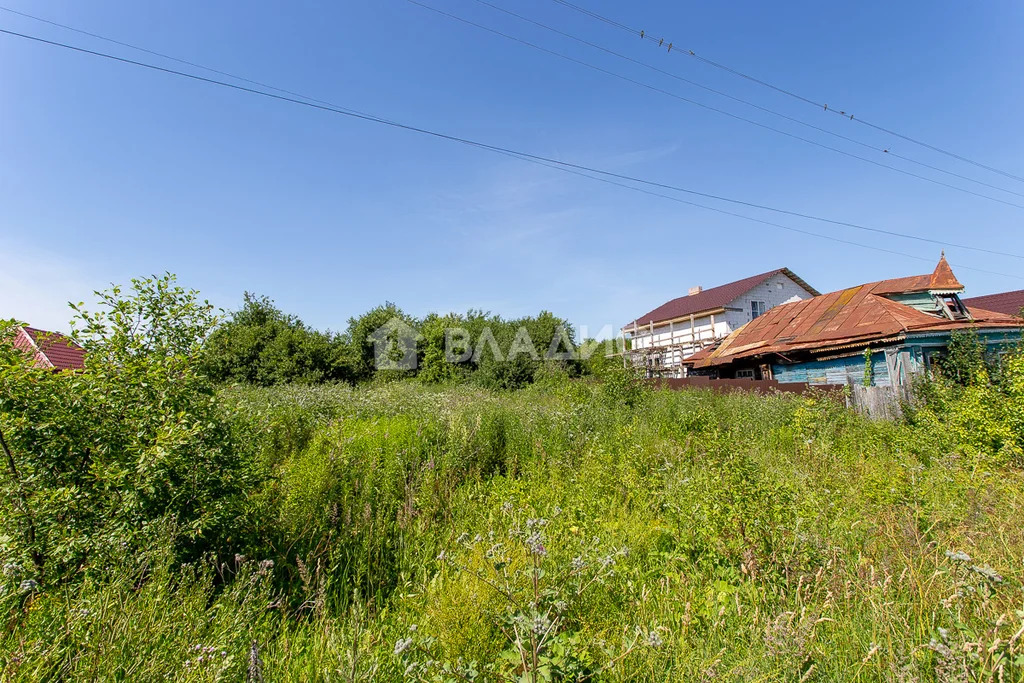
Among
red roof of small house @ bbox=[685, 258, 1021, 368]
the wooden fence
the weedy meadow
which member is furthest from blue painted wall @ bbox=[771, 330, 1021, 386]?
the weedy meadow

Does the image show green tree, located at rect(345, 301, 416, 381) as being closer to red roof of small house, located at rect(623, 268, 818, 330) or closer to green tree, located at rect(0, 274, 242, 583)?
red roof of small house, located at rect(623, 268, 818, 330)

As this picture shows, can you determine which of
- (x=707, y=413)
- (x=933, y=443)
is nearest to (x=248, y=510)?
(x=707, y=413)

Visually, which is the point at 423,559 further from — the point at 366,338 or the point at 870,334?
the point at 366,338

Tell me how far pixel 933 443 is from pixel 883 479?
3.25 metres

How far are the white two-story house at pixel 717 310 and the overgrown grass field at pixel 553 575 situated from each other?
72.2 feet

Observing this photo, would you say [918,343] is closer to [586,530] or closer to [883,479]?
[883,479]

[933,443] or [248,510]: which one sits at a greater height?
[248,510]

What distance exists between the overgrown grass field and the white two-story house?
867 inches

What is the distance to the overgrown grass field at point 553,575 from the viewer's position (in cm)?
168

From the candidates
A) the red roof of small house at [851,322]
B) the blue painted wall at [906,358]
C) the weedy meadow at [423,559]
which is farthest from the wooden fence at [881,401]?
the weedy meadow at [423,559]

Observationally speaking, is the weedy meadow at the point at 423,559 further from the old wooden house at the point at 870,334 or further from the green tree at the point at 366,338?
the green tree at the point at 366,338

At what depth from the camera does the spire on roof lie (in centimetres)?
1273

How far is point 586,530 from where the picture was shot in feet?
11.7

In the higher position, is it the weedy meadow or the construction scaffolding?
the construction scaffolding
